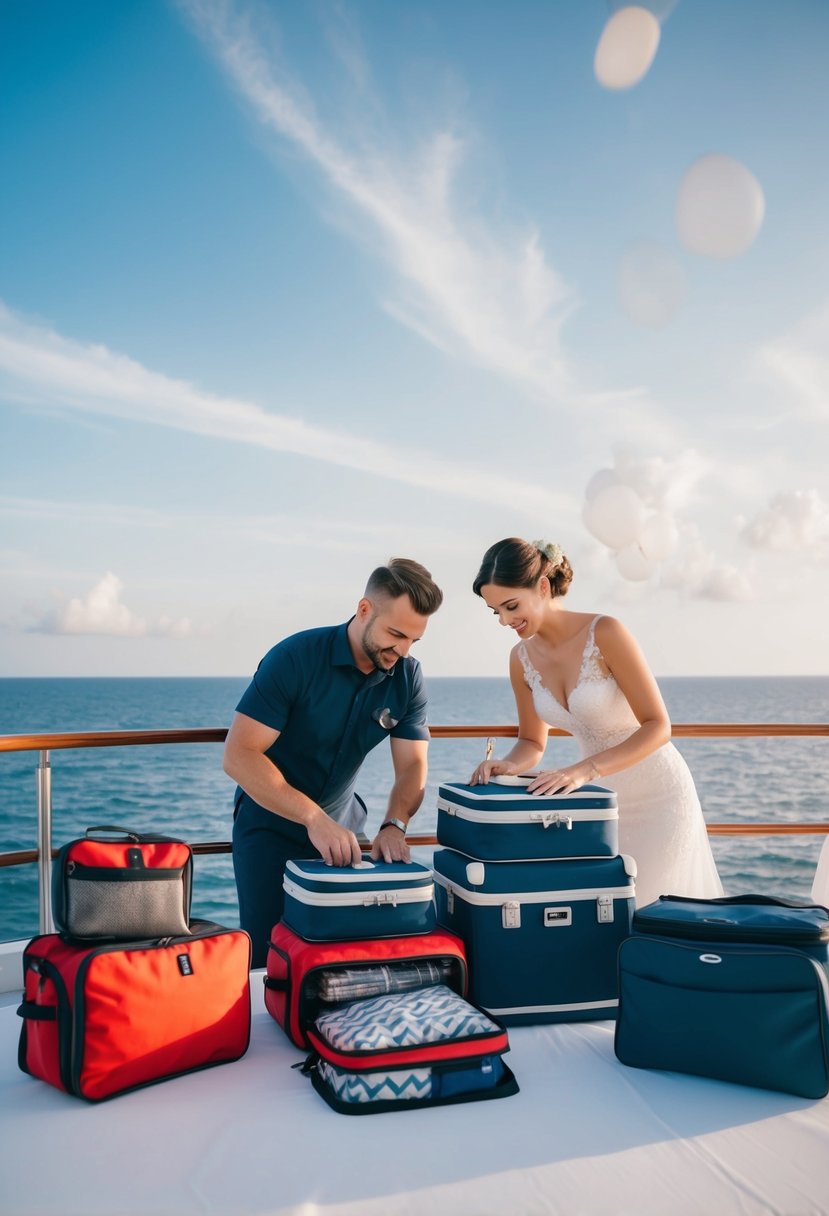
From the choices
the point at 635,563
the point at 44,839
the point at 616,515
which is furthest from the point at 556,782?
the point at 635,563

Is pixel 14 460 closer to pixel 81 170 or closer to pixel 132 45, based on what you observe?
pixel 81 170

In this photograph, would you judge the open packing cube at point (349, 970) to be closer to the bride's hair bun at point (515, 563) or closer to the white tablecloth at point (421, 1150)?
the white tablecloth at point (421, 1150)

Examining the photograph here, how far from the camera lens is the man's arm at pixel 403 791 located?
2.09 meters

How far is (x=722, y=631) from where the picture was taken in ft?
109

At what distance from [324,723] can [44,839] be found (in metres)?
1.24

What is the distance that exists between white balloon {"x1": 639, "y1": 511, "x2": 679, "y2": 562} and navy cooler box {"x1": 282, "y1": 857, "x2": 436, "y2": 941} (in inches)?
122

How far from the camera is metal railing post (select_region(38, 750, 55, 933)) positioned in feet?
9.91

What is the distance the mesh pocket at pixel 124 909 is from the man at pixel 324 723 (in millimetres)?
453

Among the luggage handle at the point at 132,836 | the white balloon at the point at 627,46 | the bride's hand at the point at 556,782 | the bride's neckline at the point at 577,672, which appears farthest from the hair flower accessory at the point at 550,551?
the white balloon at the point at 627,46

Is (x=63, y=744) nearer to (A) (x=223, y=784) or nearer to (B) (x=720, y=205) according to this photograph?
(B) (x=720, y=205)

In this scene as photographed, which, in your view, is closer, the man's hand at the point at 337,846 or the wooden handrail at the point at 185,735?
the man's hand at the point at 337,846

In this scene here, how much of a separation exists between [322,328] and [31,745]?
960 cm

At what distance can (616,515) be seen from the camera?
4.52 m

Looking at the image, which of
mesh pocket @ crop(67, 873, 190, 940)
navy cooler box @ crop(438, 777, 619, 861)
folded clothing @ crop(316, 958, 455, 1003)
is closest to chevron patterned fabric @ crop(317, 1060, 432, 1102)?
folded clothing @ crop(316, 958, 455, 1003)
